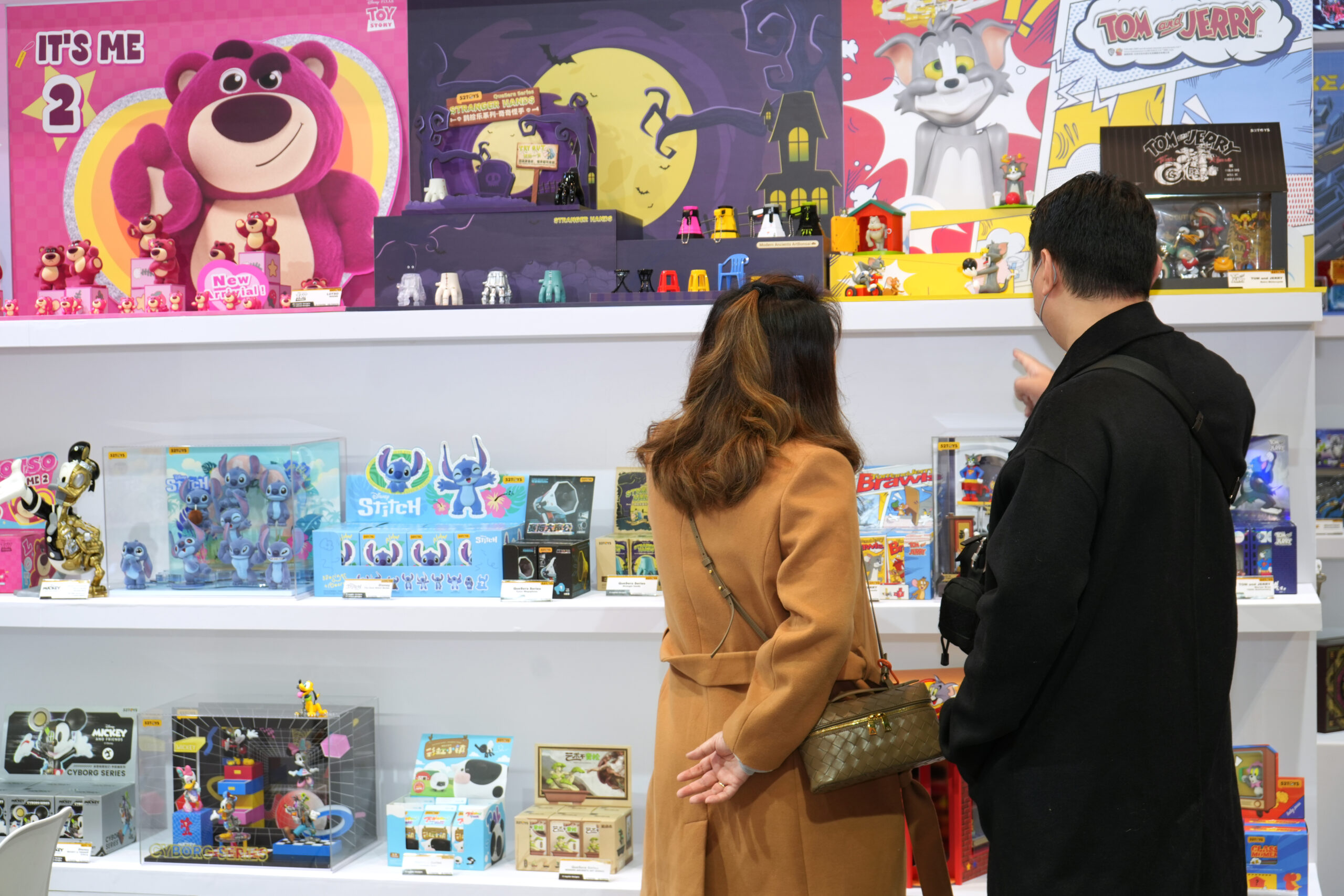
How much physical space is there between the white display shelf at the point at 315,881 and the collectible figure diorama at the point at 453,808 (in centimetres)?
4

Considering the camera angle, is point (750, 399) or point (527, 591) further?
point (527, 591)

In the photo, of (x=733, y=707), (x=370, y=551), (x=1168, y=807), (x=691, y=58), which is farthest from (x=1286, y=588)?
(x=370, y=551)

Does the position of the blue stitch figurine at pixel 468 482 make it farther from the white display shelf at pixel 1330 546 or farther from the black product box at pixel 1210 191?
the white display shelf at pixel 1330 546

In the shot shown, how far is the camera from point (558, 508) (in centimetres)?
281

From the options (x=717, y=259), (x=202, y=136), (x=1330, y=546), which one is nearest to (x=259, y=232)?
(x=202, y=136)

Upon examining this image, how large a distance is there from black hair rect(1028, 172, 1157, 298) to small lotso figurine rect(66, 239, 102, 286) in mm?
2410

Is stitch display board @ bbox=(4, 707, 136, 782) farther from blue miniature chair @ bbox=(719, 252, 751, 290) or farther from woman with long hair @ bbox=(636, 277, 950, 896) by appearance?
blue miniature chair @ bbox=(719, 252, 751, 290)

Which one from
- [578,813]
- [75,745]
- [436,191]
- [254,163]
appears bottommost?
[578,813]

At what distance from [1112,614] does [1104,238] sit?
0.58 m

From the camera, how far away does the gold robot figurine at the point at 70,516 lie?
110 inches

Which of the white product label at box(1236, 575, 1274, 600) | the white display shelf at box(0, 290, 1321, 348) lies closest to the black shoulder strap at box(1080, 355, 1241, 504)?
the white display shelf at box(0, 290, 1321, 348)

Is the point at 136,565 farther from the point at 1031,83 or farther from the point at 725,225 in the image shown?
the point at 1031,83

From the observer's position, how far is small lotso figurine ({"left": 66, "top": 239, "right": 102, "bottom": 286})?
9.62 feet

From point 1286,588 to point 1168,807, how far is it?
106cm
